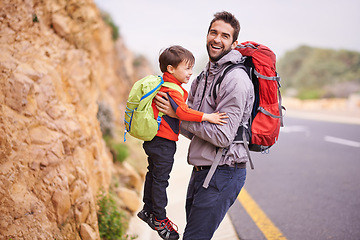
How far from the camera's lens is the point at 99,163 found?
4172 mm

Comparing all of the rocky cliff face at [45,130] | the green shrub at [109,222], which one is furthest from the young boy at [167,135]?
the green shrub at [109,222]

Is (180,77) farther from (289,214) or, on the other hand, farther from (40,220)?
(289,214)

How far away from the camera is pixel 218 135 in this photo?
2.34 meters

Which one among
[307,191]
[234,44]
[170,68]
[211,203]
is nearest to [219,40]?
[234,44]

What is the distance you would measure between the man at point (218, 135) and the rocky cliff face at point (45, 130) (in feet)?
3.92

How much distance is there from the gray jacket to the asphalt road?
1922 millimetres

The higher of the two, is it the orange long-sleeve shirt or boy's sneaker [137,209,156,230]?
the orange long-sleeve shirt

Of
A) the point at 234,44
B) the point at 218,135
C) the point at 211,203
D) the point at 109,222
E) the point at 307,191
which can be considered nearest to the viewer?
the point at 218,135

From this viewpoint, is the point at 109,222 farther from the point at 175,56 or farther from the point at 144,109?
the point at 175,56

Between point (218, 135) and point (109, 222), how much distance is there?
2.01 metres

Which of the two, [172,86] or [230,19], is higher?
[230,19]

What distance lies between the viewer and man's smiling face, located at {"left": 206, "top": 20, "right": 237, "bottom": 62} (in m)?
2.57

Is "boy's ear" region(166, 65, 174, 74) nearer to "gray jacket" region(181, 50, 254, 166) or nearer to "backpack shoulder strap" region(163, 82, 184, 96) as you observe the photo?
"backpack shoulder strap" region(163, 82, 184, 96)

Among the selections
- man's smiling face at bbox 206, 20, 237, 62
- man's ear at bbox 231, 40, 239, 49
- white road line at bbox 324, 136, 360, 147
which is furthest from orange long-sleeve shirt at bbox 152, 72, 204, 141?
white road line at bbox 324, 136, 360, 147
